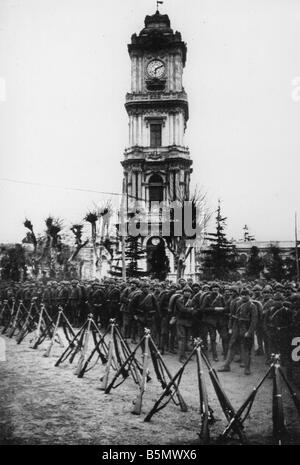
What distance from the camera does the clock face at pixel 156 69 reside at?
5083 cm

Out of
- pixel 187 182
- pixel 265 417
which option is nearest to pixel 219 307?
pixel 265 417

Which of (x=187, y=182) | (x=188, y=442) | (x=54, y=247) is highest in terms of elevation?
(x=187, y=182)

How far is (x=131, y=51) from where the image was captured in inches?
1981

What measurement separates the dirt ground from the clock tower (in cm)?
4037

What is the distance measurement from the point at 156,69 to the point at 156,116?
5040 mm

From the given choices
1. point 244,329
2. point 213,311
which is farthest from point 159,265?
point 244,329

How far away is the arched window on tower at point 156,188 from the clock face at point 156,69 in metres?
10.6

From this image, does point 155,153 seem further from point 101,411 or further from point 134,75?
point 101,411

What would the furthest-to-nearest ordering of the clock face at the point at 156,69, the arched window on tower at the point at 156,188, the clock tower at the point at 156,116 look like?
the arched window on tower at the point at 156,188, the clock face at the point at 156,69, the clock tower at the point at 156,116

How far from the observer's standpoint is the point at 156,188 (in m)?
51.8

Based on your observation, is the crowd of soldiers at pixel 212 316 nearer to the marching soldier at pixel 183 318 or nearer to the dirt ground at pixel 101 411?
the marching soldier at pixel 183 318

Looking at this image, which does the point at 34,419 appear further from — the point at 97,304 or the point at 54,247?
the point at 54,247

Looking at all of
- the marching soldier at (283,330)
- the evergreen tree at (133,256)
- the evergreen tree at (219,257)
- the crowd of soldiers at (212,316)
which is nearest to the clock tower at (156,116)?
the evergreen tree at (133,256)

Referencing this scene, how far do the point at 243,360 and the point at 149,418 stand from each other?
4425 millimetres
